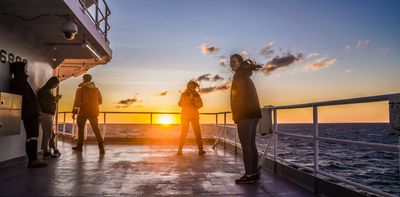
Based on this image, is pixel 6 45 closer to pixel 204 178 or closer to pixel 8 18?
pixel 8 18

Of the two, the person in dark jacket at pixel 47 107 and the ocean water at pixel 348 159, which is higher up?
the person in dark jacket at pixel 47 107

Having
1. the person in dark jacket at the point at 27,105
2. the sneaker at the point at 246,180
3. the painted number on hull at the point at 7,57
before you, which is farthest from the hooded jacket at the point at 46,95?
the sneaker at the point at 246,180

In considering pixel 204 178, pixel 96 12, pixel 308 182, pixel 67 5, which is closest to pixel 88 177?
pixel 204 178

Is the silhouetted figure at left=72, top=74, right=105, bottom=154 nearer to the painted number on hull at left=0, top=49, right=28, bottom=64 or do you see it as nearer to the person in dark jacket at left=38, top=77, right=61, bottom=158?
the person in dark jacket at left=38, top=77, right=61, bottom=158

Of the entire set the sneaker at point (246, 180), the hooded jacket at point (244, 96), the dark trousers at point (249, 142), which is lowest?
the sneaker at point (246, 180)

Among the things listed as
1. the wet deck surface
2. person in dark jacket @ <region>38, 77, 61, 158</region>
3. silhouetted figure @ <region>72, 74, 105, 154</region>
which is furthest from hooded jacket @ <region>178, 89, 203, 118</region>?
person in dark jacket @ <region>38, 77, 61, 158</region>

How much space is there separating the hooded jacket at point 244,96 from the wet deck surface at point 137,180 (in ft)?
3.02

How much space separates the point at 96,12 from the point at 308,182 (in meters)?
6.00

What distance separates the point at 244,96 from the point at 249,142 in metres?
0.62

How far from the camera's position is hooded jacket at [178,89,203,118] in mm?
8305

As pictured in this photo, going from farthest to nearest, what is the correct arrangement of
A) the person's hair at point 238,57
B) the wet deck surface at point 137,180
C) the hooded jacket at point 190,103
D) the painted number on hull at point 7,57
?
→ the hooded jacket at point 190,103, the painted number on hull at point 7,57, the person's hair at point 238,57, the wet deck surface at point 137,180

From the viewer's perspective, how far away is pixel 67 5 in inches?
226

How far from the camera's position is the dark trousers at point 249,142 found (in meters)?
4.77

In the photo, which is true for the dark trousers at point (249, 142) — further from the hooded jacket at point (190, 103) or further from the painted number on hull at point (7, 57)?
the painted number on hull at point (7, 57)
